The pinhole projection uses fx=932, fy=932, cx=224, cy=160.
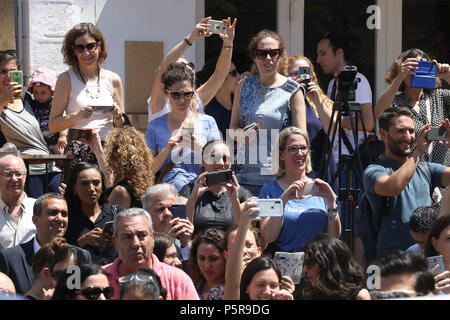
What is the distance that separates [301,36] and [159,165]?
2967 mm

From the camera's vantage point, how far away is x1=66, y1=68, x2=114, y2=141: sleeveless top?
6621mm

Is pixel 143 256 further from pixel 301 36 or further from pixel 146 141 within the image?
pixel 301 36

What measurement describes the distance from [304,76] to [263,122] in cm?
44

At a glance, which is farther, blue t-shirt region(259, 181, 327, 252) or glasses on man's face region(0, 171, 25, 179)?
glasses on man's face region(0, 171, 25, 179)

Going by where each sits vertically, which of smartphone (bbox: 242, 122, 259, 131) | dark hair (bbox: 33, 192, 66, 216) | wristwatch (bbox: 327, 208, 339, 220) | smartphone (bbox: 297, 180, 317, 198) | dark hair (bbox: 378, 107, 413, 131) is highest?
dark hair (bbox: 378, 107, 413, 131)

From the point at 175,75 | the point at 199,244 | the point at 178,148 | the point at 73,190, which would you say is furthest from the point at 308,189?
the point at 73,190

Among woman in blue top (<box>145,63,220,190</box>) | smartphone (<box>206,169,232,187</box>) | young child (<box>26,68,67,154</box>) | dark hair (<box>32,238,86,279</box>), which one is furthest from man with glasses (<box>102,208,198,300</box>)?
young child (<box>26,68,67,154</box>)

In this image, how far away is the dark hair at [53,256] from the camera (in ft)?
15.9

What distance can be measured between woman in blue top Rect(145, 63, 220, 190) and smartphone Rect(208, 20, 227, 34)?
17.9 inches

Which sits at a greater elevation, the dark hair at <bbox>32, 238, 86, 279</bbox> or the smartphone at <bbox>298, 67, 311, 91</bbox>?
the smartphone at <bbox>298, 67, 311, 91</bbox>

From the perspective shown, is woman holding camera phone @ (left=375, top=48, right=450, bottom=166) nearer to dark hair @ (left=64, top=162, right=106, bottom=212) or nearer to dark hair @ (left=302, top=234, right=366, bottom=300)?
dark hair @ (left=302, top=234, right=366, bottom=300)

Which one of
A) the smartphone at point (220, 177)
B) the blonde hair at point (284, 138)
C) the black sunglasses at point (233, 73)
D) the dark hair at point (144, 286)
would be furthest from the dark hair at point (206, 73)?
the dark hair at point (144, 286)

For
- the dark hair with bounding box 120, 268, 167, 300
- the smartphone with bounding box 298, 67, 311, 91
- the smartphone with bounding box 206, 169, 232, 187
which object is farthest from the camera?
the smartphone with bounding box 298, 67, 311, 91
